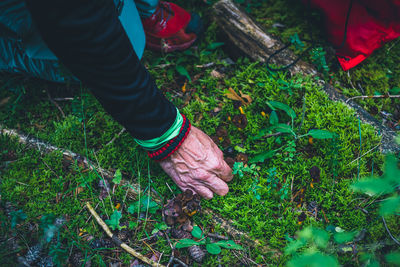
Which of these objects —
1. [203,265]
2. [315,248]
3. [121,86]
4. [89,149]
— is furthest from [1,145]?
[315,248]

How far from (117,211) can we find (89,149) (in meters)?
0.79

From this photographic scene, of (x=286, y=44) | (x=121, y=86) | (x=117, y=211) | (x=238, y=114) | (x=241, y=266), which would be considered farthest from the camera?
(x=286, y=44)

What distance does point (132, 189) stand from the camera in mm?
2275

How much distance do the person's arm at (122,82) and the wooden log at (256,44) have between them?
48.4 inches

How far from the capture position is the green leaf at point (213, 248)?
1.91 metres

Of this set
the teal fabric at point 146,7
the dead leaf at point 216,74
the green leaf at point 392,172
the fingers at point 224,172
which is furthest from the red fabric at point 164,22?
the green leaf at point 392,172

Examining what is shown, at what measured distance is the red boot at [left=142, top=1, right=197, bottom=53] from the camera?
3.02 metres

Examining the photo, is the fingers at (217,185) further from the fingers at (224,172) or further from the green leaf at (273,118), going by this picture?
the green leaf at (273,118)

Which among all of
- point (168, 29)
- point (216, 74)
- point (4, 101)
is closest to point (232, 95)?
point (216, 74)

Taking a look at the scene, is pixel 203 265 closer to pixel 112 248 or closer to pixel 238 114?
pixel 112 248

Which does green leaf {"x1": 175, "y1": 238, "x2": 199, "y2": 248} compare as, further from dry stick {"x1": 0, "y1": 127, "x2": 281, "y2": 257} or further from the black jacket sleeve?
the black jacket sleeve

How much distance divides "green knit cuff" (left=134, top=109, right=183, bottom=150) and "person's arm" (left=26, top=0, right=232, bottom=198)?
18 mm

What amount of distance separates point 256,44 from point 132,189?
211 centimetres

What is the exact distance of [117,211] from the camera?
2.14 metres
